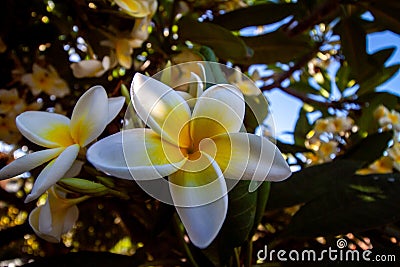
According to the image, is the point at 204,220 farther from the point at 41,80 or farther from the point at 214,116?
the point at 41,80

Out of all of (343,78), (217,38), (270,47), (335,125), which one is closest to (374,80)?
(343,78)

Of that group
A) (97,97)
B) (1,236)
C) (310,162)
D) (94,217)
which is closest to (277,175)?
(97,97)

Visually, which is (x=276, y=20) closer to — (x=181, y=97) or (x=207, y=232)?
(x=181, y=97)

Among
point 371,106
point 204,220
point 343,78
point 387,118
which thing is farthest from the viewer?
point 343,78

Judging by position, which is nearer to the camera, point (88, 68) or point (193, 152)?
point (193, 152)

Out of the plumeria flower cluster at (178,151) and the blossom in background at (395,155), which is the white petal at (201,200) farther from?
the blossom in background at (395,155)

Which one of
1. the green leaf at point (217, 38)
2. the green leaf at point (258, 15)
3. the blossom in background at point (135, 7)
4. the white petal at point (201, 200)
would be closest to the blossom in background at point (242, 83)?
the green leaf at point (217, 38)

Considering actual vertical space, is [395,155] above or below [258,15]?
below
